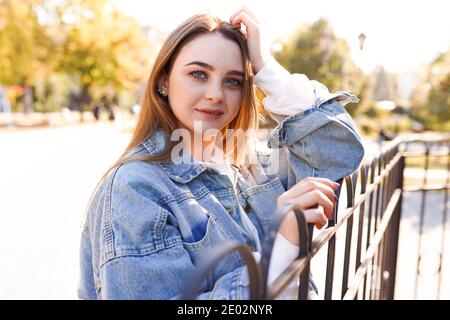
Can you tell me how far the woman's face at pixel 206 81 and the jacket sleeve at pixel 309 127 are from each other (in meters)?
0.15

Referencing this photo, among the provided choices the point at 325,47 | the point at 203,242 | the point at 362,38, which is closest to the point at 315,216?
the point at 203,242

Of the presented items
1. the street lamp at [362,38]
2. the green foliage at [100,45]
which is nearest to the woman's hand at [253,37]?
the street lamp at [362,38]

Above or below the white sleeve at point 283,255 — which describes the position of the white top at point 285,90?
above

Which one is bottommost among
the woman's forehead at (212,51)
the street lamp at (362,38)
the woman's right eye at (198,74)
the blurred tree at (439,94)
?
the woman's right eye at (198,74)

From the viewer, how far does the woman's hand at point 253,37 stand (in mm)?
1664

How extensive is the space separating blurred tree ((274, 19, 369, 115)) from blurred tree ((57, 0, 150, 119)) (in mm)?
11153

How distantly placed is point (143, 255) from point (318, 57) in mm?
21043

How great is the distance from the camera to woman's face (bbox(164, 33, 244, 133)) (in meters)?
1.54

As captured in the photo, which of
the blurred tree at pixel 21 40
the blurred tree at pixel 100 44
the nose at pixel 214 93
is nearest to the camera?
the nose at pixel 214 93

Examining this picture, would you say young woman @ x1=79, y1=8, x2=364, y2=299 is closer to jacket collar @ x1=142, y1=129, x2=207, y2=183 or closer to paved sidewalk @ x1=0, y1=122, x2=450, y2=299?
jacket collar @ x1=142, y1=129, x2=207, y2=183

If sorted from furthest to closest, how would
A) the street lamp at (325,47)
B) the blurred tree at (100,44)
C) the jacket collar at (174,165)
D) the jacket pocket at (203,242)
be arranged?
Result: the blurred tree at (100,44), the street lamp at (325,47), the jacket collar at (174,165), the jacket pocket at (203,242)

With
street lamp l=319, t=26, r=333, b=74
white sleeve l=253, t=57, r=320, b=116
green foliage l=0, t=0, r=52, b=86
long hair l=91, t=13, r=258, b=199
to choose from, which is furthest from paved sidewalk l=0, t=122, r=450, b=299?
green foliage l=0, t=0, r=52, b=86

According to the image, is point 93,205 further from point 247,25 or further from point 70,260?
point 70,260

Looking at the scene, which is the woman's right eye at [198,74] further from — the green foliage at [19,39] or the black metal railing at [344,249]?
the green foliage at [19,39]
